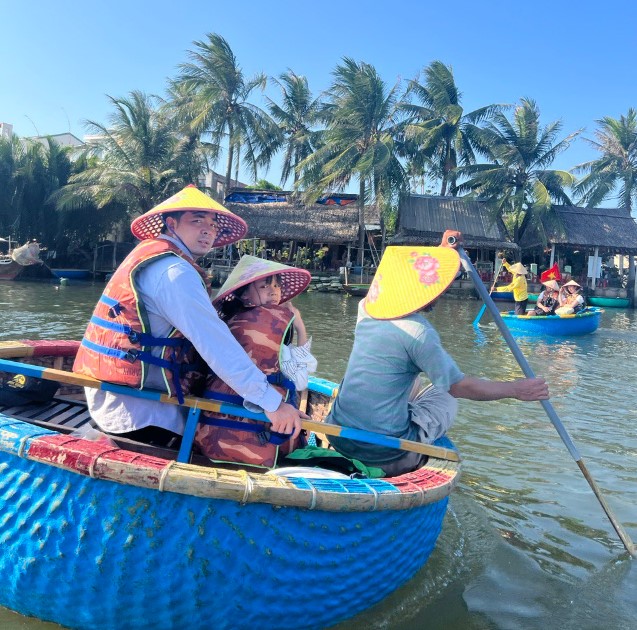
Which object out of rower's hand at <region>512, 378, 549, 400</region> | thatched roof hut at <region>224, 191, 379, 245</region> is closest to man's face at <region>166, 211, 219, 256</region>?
rower's hand at <region>512, 378, 549, 400</region>

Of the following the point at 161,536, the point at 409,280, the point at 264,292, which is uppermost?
the point at 409,280

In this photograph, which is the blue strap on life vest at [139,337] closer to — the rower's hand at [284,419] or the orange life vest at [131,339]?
the orange life vest at [131,339]

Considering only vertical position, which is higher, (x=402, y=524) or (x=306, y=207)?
(x=306, y=207)

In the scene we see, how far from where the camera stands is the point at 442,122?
92.8 ft

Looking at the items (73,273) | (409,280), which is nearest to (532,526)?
(409,280)

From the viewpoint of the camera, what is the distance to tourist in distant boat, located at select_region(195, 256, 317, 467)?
2.53m

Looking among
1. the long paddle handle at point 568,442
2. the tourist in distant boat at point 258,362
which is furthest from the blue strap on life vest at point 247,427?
the long paddle handle at point 568,442

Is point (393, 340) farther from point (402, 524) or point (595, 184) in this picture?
point (595, 184)

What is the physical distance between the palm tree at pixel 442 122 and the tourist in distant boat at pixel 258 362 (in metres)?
25.8

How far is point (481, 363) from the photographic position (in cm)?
918

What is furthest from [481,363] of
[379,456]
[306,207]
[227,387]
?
[306,207]

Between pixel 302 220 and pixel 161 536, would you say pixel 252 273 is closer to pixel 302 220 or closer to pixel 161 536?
pixel 161 536

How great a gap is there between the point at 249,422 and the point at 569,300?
12.7m

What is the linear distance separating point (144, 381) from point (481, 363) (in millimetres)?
7488
